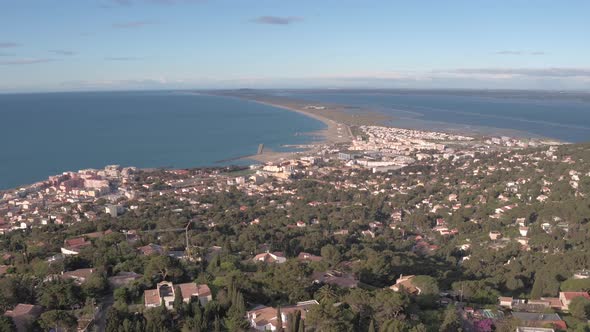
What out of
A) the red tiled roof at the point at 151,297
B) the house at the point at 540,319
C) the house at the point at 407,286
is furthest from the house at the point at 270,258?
the house at the point at 540,319

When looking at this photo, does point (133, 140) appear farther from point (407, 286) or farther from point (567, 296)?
point (567, 296)

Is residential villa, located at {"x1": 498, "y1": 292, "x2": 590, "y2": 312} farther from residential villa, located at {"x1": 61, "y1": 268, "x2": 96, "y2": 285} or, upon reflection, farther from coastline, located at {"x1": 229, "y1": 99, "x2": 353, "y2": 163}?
coastline, located at {"x1": 229, "y1": 99, "x2": 353, "y2": 163}

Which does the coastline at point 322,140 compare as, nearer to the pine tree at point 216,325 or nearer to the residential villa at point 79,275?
the residential villa at point 79,275

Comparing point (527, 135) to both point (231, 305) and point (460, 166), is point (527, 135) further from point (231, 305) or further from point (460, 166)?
point (231, 305)

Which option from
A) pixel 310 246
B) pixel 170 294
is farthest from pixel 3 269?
pixel 310 246

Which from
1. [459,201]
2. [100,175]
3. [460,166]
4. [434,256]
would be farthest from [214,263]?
[460,166]
